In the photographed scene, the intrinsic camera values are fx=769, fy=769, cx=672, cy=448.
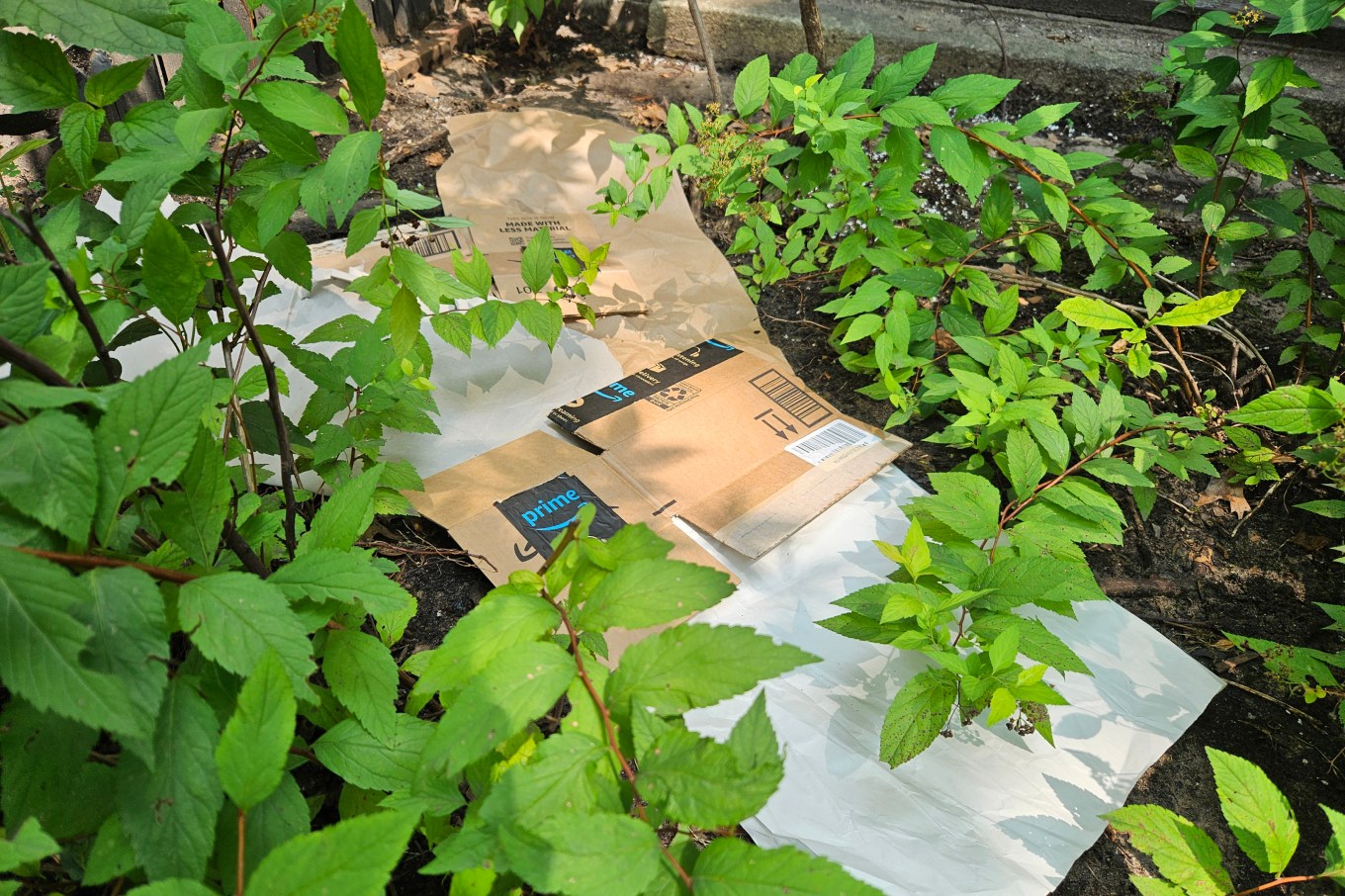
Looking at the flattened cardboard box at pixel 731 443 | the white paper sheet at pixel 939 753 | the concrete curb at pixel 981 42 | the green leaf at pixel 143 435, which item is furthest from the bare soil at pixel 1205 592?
the concrete curb at pixel 981 42

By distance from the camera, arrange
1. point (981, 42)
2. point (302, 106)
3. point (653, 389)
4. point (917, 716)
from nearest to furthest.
Answer: 1. point (302, 106)
2. point (917, 716)
3. point (653, 389)
4. point (981, 42)

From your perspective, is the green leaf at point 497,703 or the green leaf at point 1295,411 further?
the green leaf at point 1295,411

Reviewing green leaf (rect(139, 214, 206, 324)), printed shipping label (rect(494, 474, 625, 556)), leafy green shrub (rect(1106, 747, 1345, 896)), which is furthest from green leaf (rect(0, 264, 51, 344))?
leafy green shrub (rect(1106, 747, 1345, 896))

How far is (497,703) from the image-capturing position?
1.95 feet

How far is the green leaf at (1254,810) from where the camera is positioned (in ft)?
3.08

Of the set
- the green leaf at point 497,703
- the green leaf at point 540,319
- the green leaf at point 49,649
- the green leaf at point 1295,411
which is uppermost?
the green leaf at point 49,649

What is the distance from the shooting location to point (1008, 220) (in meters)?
1.64

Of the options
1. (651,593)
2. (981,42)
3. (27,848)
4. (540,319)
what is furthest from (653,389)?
(981,42)

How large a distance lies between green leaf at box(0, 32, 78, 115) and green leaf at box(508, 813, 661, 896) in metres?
0.89

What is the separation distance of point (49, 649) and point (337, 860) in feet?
0.78

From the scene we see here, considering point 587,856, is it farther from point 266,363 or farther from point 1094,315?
point 1094,315

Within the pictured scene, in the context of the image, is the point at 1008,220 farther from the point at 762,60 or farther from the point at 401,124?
the point at 401,124

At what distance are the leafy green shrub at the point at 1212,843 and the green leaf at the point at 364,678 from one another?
89 cm

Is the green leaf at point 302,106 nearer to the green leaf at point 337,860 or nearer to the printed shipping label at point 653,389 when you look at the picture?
the green leaf at point 337,860
